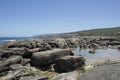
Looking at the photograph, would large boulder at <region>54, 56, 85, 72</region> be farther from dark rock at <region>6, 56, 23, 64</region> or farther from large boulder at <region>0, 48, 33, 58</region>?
large boulder at <region>0, 48, 33, 58</region>

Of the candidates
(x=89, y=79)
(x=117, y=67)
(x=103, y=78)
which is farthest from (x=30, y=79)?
(x=117, y=67)

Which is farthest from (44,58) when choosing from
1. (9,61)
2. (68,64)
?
(9,61)

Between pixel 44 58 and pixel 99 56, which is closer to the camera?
pixel 44 58

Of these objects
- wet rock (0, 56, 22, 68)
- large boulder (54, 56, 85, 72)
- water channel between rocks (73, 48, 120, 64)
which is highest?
wet rock (0, 56, 22, 68)

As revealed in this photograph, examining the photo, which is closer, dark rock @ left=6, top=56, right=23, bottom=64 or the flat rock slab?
the flat rock slab

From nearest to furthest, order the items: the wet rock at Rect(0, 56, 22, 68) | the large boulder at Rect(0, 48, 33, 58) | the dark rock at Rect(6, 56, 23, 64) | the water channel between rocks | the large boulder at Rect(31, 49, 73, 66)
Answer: the wet rock at Rect(0, 56, 22, 68), the dark rock at Rect(6, 56, 23, 64), the large boulder at Rect(31, 49, 73, 66), the large boulder at Rect(0, 48, 33, 58), the water channel between rocks

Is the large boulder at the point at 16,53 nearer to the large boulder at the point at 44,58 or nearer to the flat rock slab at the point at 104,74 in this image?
the large boulder at the point at 44,58

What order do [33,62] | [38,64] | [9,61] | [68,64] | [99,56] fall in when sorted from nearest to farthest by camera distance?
1. [68,64]
2. [9,61]
3. [38,64]
4. [33,62]
5. [99,56]

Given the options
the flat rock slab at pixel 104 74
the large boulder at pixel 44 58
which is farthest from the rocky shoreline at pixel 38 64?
the flat rock slab at pixel 104 74

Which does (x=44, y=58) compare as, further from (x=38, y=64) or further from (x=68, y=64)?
(x=68, y=64)

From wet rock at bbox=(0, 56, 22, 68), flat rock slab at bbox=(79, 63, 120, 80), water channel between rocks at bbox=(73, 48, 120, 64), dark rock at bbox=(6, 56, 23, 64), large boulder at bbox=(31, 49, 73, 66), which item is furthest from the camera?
water channel between rocks at bbox=(73, 48, 120, 64)

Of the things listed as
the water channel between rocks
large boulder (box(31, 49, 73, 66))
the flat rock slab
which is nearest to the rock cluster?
large boulder (box(31, 49, 73, 66))

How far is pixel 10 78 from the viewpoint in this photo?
16578 mm

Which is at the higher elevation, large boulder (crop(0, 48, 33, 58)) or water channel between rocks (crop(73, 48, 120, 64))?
large boulder (crop(0, 48, 33, 58))
